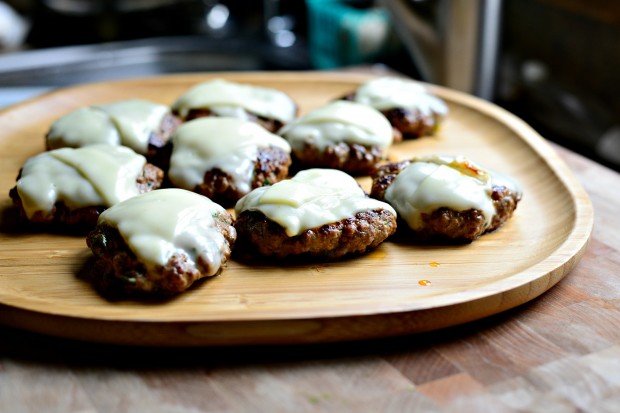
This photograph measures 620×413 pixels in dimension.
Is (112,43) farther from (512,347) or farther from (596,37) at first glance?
(512,347)

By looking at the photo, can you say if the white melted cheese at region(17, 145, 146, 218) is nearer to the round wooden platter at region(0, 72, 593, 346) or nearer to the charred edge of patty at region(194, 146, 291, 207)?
the round wooden platter at region(0, 72, 593, 346)

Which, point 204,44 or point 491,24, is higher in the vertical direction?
point 491,24

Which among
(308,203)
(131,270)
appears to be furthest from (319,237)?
(131,270)

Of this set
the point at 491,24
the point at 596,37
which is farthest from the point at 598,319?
the point at 596,37

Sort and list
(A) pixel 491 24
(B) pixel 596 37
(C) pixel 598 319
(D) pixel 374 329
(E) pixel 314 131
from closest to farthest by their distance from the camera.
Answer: (D) pixel 374 329 < (C) pixel 598 319 < (E) pixel 314 131 < (A) pixel 491 24 < (B) pixel 596 37

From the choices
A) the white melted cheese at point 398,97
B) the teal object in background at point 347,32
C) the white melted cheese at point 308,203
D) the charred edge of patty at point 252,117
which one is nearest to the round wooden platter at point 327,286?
the white melted cheese at point 308,203

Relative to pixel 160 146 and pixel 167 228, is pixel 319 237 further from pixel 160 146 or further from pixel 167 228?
pixel 160 146
